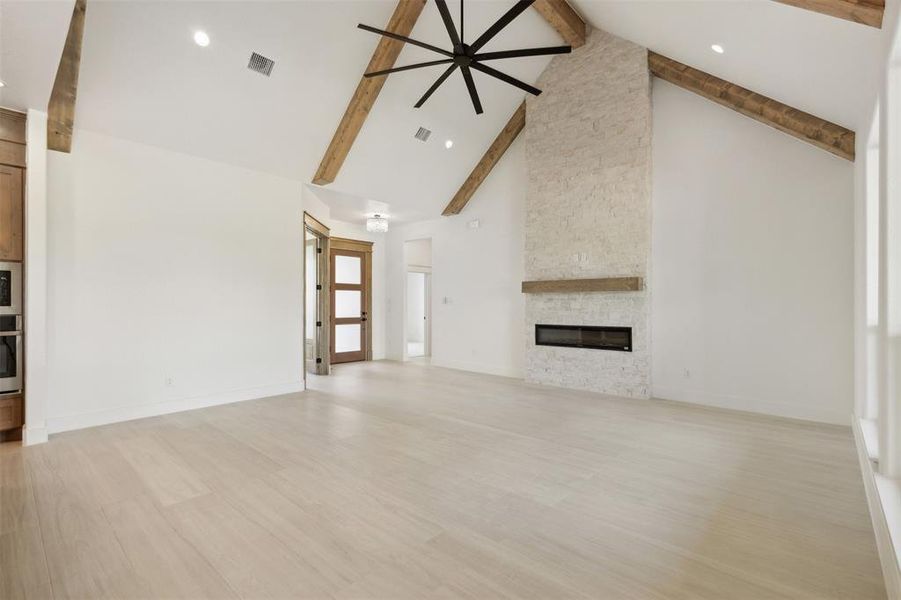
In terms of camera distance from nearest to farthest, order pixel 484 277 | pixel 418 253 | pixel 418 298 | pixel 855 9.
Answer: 1. pixel 855 9
2. pixel 484 277
3. pixel 418 253
4. pixel 418 298

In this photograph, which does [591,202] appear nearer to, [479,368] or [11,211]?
[479,368]

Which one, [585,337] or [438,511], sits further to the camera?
[585,337]

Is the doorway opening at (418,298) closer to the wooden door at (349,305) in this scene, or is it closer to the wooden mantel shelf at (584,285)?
the wooden door at (349,305)

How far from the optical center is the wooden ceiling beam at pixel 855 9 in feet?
7.50

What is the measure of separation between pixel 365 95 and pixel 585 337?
4.38 metres

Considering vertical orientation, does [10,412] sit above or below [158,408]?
above

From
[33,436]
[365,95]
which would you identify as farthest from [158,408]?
[365,95]

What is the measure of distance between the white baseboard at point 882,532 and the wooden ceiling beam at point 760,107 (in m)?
2.89

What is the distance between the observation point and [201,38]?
4074 millimetres

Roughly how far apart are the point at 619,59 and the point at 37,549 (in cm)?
A: 734

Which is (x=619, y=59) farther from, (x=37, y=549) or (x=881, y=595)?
(x=37, y=549)

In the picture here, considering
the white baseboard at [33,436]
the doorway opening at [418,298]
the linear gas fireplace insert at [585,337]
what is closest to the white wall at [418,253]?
the doorway opening at [418,298]

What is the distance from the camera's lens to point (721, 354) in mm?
5266

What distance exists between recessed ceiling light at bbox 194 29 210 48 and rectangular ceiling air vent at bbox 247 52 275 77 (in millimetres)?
426
